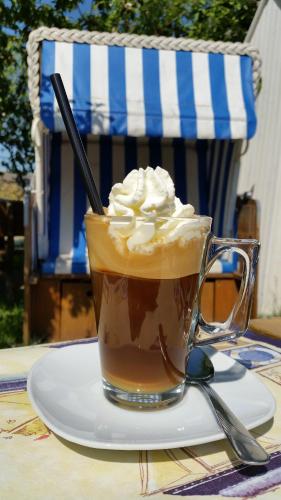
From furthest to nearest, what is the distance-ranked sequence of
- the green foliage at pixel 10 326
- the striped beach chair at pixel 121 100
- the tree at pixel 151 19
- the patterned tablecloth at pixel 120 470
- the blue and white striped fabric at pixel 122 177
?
the tree at pixel 151 19 < the blue and white striped fabric at pixel 122 177 < the green foliage at pixel 10 326 < the striped beach chair at pixel 121 100 < the patterned tablecloth at pixel 120 470

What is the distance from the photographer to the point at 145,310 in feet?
2.75

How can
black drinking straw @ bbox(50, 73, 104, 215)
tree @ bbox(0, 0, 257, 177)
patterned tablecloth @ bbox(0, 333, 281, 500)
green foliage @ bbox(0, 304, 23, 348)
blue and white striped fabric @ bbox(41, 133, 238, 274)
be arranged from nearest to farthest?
patterned tablecloth @ bbox(0, 333, 281, 500) < black drinking straw @ bbox(50, 73, 104, 215) < green foliage @ bbox(0, 304, 23, 348) < blue and white striped fabric @ bbox(41, 133, 238, 274) < tree @ bbox(0, 0, 257, 177)

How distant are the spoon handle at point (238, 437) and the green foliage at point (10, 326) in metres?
2.83

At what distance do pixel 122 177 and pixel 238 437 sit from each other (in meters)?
A: 3.86

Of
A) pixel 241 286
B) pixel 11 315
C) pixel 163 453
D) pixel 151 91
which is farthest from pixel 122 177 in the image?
pixel 163 453

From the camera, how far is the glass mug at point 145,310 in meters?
0.82

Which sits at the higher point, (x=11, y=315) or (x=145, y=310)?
(x=145, y=310)

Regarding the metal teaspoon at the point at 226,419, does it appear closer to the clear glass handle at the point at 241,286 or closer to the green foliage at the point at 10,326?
the clear glass handle at the point at 241,286

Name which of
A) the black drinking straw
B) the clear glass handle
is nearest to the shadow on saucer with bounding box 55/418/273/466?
the clear glass handle

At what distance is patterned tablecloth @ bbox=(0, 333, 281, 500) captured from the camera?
1.93ft

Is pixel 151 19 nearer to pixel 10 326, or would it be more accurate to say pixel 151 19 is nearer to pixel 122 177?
pixel 122 177

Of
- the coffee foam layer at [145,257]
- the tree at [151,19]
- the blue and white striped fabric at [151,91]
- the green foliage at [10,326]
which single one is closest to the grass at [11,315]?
the green foliage at [10,326]

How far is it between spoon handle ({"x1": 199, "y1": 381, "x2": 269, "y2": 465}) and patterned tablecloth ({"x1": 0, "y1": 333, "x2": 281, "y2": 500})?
0.04 metres

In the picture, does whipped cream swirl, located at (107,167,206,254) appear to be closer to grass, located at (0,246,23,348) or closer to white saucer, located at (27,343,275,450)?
white saucer, located at (27,343,275,450)
